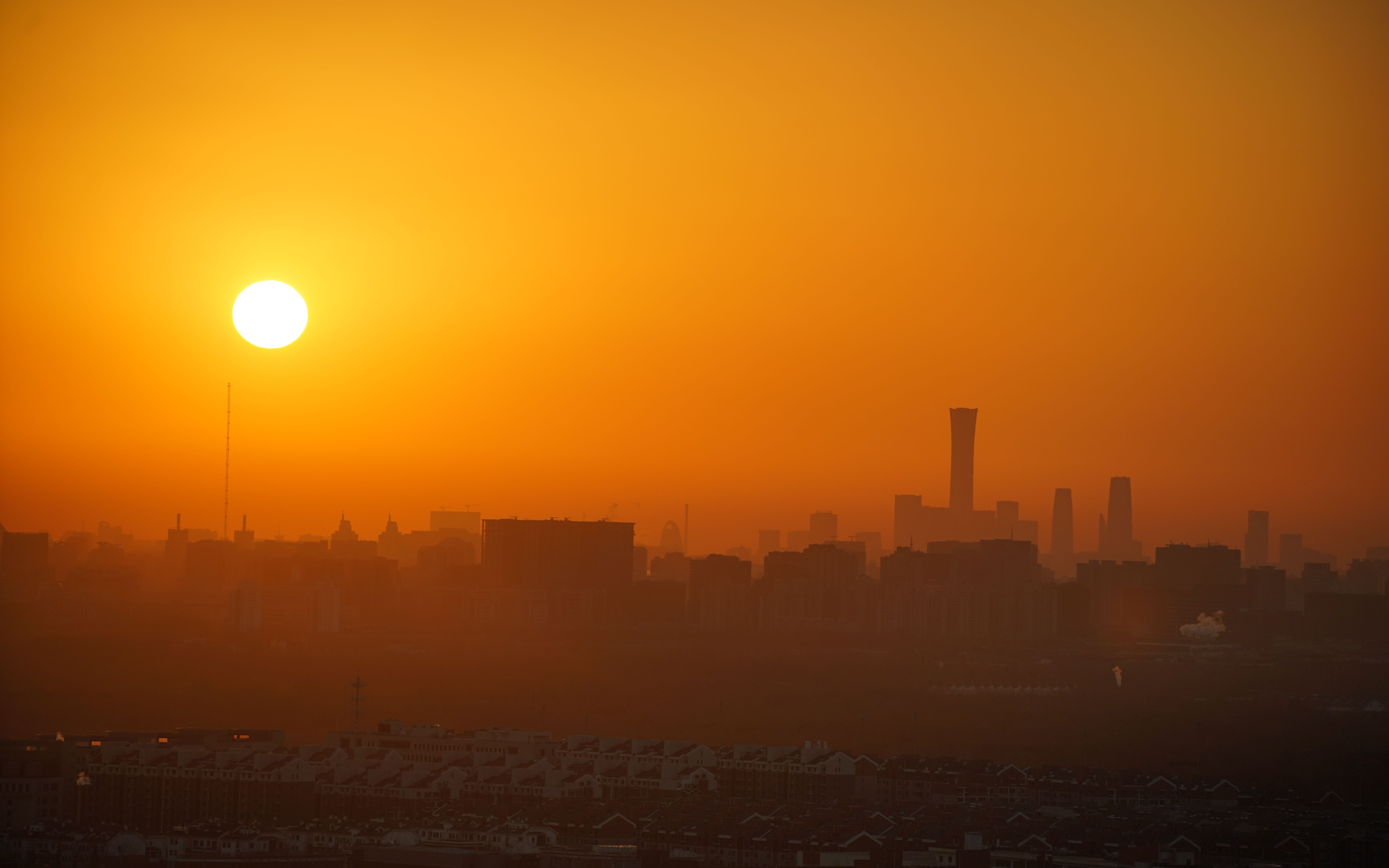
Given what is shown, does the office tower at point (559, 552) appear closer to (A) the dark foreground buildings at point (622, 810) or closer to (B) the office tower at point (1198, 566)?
(B) the office tower at point (1198, 566)

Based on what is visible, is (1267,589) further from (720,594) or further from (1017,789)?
(1017,789)

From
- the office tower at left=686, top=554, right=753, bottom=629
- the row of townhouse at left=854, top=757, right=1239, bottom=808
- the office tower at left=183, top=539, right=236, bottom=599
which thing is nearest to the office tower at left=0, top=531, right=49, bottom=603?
the office tower at left=183, top=539, right=236, bottom=599

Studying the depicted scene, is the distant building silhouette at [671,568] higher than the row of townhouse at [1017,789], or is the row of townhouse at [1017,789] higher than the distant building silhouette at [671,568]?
the distant building silhouette at [671,568]

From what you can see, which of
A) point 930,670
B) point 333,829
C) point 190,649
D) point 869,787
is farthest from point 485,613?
point 333,829

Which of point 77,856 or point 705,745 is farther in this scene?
point 705,745

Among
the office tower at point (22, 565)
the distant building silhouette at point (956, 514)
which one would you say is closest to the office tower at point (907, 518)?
the distant building silhouette at point (956, 514)

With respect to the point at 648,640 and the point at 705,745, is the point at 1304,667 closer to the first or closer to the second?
the point at 648,640

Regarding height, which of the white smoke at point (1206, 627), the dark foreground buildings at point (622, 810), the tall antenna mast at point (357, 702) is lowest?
the tall antenna mast at point (357, 702)
